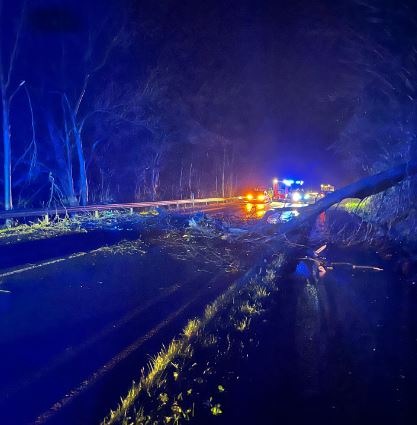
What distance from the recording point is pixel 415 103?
60.6ft

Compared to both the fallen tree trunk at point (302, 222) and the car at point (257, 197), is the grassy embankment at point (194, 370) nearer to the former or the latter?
the fallen tree trunk at point (302, 222)

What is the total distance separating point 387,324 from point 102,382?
5.19 metres

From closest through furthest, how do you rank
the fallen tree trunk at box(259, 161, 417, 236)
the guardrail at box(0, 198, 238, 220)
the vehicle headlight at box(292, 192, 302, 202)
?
1. the fallen tree trunk at box(259, 161, 417, 236)
2. the guardrail at box(0, 198, 238, 220)
3. the vehicle headlight at box(292, 192, 302, 202)

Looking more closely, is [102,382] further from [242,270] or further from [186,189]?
[186,189]

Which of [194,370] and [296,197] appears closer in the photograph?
[194,370]

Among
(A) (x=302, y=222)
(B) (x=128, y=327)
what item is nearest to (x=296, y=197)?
(A) (x=302, y=222)

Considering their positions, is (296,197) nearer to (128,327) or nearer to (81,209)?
(81,209)

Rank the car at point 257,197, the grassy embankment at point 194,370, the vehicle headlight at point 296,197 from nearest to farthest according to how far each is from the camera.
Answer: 1. the grassy embankment at point 194,370
2. the vehicle headlight at point 296,197
3. the car at point 257,197

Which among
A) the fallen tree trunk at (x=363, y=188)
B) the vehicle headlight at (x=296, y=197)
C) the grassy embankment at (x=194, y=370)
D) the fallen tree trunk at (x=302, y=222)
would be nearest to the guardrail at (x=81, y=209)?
the vehicle headlight at (x=296, y=197)

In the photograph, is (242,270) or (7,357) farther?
(242,270)

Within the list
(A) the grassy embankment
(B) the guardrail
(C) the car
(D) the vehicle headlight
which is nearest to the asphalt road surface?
(A) the grassy embankment

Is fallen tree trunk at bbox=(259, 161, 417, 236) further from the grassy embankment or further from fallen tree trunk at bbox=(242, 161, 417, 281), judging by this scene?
the grassy embankment

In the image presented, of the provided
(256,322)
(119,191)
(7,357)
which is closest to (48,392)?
(7,357)

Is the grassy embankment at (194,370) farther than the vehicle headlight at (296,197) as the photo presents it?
No
